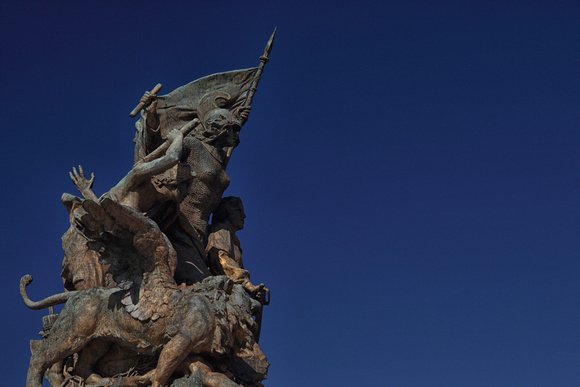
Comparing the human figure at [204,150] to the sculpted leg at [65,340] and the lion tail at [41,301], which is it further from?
the sculpted leg at [65,340]

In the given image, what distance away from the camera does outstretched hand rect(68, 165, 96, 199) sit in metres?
12.1

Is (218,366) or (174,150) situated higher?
(174,150)

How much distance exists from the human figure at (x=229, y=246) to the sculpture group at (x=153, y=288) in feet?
0.07

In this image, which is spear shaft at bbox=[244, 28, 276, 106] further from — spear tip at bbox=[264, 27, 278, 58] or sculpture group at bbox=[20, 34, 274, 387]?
sculpture group at bbox=[20, 34, 274, 387]

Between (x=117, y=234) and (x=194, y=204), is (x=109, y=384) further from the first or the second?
(x=194, y=204)

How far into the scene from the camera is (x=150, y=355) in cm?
1055

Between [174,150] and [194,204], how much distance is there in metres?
1.54

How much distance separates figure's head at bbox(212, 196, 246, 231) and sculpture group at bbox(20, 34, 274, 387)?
1.39ft

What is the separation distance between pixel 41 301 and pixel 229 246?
2888mm

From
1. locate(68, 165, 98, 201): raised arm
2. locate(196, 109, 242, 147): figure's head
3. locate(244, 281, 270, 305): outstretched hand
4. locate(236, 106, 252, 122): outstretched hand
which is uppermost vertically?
locate(236, 106, 252, 122): outstretched hand

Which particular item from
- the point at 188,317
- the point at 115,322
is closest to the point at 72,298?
the point at 115,322

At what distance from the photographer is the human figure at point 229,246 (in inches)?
488

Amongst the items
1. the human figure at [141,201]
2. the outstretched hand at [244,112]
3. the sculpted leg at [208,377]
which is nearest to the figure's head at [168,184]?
→ the human figure at [141,201]

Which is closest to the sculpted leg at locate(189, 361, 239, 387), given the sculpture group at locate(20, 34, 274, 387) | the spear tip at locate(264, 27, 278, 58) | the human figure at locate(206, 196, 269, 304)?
the sculpture group at locate(20, 34, 274, 387)
